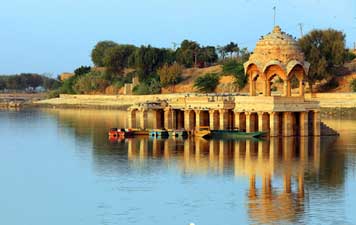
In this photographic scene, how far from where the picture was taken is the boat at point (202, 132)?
7038cm

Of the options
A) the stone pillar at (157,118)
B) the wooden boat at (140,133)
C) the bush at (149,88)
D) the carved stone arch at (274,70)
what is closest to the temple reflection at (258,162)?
the wooden boat at (140,133)

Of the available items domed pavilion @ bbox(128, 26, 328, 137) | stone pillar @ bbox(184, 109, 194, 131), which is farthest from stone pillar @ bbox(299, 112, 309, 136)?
stone pillar @ bbox(184, 109, 194, 131)

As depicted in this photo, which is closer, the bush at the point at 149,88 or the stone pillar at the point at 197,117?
the stone pillar at the point at 197,117

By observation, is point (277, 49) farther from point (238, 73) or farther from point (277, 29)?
point (238, 73)

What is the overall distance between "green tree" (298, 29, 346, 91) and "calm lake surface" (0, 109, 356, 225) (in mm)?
34835

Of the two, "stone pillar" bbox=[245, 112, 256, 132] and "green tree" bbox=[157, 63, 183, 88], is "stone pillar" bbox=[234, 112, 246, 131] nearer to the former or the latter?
"stone pillar" bbox=[245, 112, 256, 132]

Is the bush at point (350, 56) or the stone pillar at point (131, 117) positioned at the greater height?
the bush at point (350, 56)

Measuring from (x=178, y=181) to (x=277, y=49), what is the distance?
79.2ft

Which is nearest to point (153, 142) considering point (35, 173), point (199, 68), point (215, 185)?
point (35, 173)

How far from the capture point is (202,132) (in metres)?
70.6

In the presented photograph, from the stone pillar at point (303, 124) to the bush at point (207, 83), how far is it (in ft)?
190

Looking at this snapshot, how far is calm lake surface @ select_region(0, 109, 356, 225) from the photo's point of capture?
39.0 meters

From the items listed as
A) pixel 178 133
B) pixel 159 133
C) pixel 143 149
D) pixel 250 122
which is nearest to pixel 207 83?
pixel 159 133

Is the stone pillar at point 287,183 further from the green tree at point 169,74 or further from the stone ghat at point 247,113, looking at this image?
the green tree at point 169,74
